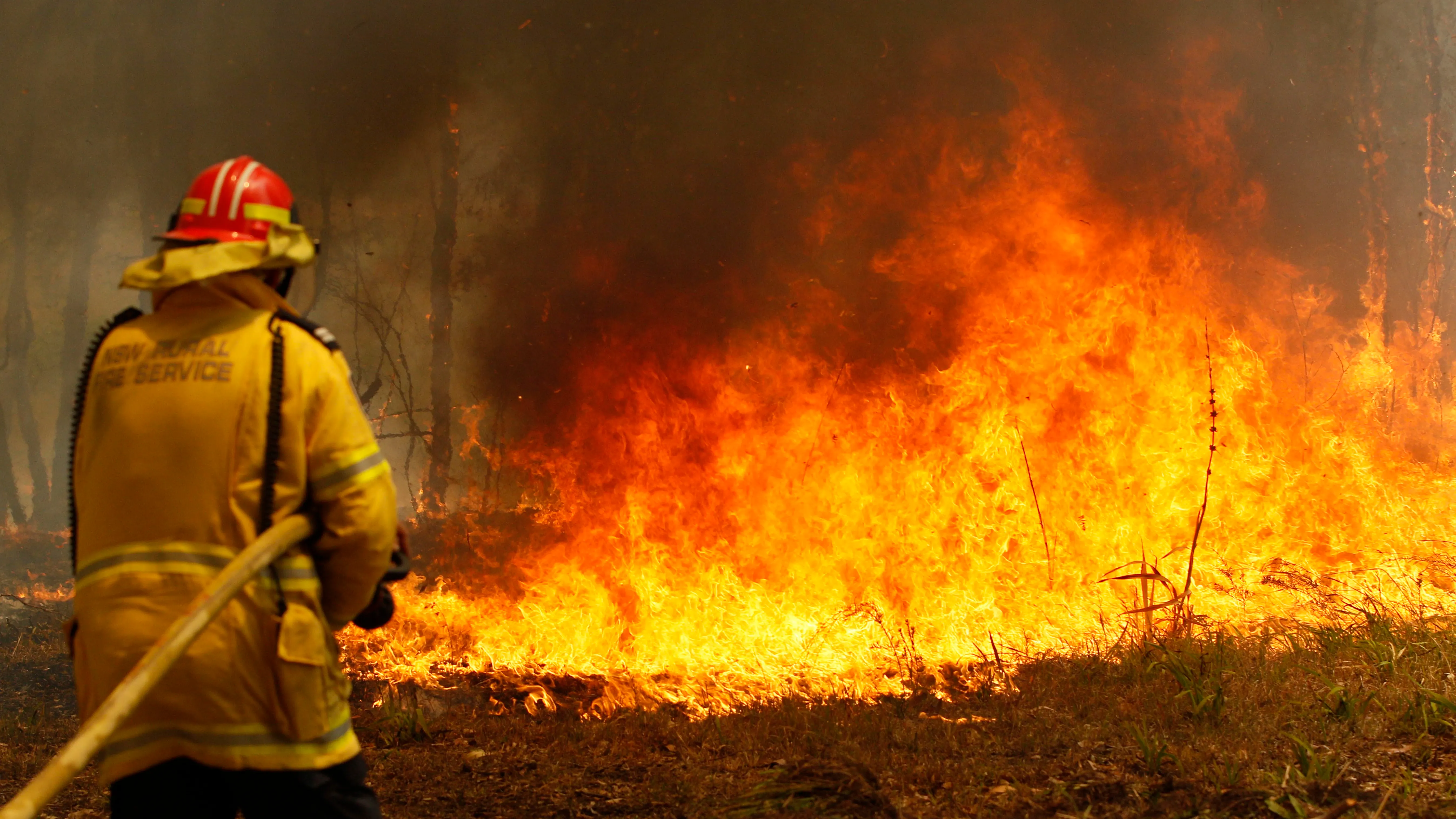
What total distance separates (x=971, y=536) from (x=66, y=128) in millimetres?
11614

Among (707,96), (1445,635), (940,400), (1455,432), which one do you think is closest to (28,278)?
(707,96)

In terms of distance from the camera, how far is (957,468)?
22.9ft

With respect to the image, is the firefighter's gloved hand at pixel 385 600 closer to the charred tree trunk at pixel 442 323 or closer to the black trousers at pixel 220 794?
the black trousers at pixel 220 794

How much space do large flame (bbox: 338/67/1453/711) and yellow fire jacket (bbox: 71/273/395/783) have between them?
157 inches

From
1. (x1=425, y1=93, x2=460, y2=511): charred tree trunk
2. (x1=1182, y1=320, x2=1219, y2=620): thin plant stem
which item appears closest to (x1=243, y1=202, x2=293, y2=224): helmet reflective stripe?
(x1=1182, y1=320, x2=1219, y2=620): thin plant stem

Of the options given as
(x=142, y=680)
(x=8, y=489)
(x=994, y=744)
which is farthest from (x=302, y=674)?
(x=8, y=489)

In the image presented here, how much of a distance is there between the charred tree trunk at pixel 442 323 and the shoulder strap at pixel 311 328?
31.0 ft

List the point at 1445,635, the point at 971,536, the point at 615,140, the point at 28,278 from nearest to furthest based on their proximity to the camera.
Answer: the point at 1445,635 → the point at 971,536 → the point at 615,140 → the point at 28,278

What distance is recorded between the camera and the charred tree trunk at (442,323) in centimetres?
1133

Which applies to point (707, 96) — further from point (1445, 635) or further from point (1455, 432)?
point (1455, 432)

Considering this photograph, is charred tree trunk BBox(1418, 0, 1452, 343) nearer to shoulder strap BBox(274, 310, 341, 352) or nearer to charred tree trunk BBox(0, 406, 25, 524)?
shoulder strap BBox(274, 310, 341, 352)

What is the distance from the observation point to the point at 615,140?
8984 millimetres

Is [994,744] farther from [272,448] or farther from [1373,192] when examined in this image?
[1373,192]

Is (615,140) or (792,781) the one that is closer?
(792,781)
